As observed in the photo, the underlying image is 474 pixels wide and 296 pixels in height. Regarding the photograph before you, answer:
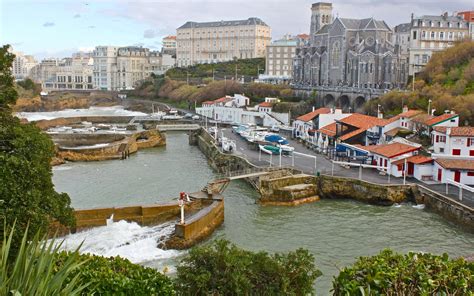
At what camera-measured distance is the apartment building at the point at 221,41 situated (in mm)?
122250

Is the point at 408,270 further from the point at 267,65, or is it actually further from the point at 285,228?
the point at 267,65

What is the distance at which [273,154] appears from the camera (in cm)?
3941

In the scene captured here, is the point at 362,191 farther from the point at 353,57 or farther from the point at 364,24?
the point at 364,24

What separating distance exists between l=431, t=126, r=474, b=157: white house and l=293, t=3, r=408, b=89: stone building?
30.8m

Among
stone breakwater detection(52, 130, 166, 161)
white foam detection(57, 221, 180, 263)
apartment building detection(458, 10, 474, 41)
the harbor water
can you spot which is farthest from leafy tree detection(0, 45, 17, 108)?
apartment building detection(458, 10, 474, 41)

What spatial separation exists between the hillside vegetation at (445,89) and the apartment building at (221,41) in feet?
217

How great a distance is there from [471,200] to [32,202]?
20.8 metres

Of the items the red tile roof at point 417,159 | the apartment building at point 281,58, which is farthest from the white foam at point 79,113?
the red tile roof at point 417,159

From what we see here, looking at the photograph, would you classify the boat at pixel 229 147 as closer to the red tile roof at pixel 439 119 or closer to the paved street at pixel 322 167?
the paved street at pixel 322 167

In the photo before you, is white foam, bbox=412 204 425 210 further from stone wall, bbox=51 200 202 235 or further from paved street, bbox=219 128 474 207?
stone wall, bbox=51 200 202 235

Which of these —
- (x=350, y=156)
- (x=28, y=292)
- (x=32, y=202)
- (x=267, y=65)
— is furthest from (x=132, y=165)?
(x=267, y=65)

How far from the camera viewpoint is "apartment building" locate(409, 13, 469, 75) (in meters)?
66.3

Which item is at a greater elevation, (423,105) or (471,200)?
(423,105)

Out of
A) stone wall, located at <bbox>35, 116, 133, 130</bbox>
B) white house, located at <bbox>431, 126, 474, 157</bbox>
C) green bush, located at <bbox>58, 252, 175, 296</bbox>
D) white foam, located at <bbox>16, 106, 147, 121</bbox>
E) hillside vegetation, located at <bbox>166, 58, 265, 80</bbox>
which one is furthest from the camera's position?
hillside vegetation, located at <bbox>166, 58, 265, 80</bbox>
